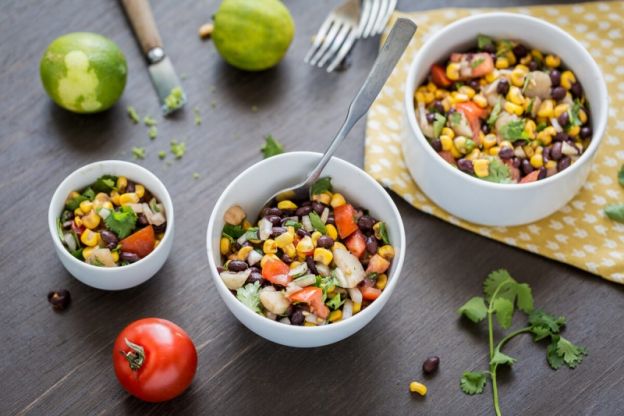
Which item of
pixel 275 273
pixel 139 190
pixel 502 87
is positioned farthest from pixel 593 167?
pixel 139 190

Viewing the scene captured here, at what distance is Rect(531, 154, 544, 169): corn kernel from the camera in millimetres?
2439

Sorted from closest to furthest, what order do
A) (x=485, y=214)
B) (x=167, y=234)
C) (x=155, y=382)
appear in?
(x=155, y=382), (x=167, y=234), (x=485, y=214)

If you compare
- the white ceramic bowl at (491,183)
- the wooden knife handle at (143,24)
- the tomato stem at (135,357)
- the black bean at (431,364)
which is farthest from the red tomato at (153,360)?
the wooden knife handle at (143,24)

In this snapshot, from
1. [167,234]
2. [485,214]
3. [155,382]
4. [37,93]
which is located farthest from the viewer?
[37,93]

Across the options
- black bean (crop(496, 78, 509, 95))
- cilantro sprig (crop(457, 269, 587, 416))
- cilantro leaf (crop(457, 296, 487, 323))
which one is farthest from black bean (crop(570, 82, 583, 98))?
cilantro leaf (crop(457, 296, 487, 323))

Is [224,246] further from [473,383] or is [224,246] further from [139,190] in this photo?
[473,383]

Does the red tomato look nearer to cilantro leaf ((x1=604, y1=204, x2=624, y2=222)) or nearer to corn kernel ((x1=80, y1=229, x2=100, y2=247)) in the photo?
corn kernel ((x1=80, y1=229, x2=100, y2=247))

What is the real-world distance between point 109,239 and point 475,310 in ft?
3.51

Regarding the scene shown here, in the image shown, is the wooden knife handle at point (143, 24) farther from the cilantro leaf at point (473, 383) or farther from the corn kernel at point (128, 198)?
the cilantro leaf at point (473, 383)

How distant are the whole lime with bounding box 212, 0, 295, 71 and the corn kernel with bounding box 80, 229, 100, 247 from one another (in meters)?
0.77

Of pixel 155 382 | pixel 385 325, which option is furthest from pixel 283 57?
pixel 155 382

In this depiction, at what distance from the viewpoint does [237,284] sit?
2.19 m

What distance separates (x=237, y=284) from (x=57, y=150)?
33.2 inches

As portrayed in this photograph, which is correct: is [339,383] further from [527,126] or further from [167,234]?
[527,126]
